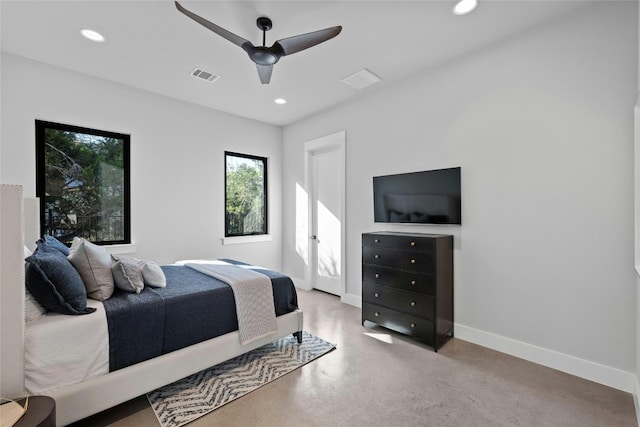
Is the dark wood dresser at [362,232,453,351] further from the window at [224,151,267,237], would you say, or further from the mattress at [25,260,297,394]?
the window at [224,151,267,237]

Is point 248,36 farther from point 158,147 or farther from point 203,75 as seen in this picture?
point 158,147

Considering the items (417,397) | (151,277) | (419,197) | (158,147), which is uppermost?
(158,147)

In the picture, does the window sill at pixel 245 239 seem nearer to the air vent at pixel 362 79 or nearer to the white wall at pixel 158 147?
the white wall at pixel 158 147

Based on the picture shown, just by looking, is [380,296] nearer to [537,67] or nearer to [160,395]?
[160,395]

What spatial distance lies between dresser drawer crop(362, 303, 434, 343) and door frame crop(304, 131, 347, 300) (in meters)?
0.96

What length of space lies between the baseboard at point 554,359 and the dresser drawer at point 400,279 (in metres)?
0.65

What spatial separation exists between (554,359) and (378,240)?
1.78 metres

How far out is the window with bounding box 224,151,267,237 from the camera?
473 cm

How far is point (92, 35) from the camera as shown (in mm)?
2604

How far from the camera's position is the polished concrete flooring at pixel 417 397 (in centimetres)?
184

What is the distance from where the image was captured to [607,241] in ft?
7.23

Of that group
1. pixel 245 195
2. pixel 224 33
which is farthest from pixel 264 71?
pixel 245 195

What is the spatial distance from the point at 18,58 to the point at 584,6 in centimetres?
513

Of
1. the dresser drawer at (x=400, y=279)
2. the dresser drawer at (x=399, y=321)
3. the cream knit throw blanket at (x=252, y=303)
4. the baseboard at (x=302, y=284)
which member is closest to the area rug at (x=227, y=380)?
the cream knit throw blanket at (x=252, y=303)
